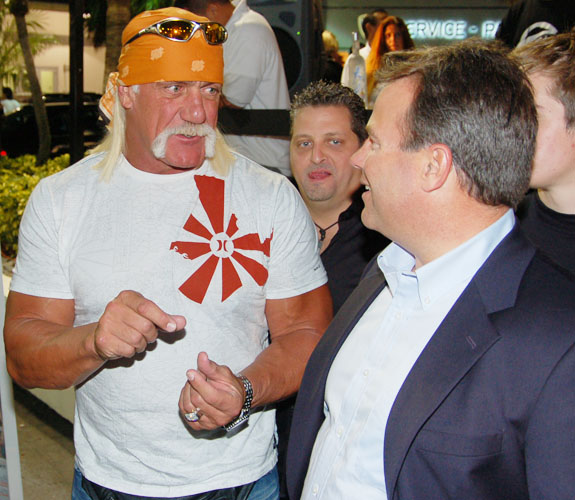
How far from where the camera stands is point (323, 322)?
2131 millimetres

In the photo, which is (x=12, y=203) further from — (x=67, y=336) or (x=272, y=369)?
(x=272, y=369)

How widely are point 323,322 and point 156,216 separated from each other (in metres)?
0.60

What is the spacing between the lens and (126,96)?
2.22 metres

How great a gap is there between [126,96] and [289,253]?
744mm

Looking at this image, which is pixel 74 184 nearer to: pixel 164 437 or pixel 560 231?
pixel 164 437

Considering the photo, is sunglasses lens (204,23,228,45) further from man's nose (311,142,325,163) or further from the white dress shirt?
the white dress shirt

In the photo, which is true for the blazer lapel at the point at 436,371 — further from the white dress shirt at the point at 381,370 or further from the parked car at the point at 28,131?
the parked car at the point at 28,131

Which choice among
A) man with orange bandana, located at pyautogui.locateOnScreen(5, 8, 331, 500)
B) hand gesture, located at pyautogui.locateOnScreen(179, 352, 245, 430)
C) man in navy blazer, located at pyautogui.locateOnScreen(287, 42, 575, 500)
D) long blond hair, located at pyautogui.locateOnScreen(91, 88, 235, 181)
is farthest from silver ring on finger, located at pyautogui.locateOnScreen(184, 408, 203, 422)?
long blond hair, located at pyautogui.locateOnScreen(91, 88, 235, 181)

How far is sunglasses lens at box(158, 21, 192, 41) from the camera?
220 centimetres

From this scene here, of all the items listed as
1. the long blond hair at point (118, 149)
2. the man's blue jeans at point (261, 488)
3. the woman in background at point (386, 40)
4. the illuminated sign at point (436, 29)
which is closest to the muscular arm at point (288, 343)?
the man's blue jeans at point (261, 488)

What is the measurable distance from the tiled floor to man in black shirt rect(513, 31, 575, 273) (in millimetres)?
3271

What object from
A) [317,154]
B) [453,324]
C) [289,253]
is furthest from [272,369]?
[317,154]

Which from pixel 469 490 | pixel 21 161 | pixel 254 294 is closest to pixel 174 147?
pixel 254 294

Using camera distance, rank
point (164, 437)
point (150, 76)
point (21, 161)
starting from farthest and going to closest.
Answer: point (21, 161), point (150, 76), point (164, 437)
